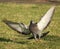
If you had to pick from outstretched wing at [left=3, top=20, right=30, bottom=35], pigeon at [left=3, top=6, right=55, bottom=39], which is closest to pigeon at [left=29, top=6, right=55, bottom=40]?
pigeon at [left=3, top=6, right=55, bottom=39]

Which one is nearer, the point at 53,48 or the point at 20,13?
the point at 53,48

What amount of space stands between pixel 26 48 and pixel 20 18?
19.5ft

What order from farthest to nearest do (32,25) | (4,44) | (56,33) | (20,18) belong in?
(20,18) → (56,33) → (4,44) → (32,25)

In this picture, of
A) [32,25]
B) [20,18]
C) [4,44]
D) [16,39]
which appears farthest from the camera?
[20,18]

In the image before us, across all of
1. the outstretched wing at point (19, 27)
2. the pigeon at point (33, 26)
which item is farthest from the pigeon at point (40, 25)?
the outstretched wing at point (19, 27)

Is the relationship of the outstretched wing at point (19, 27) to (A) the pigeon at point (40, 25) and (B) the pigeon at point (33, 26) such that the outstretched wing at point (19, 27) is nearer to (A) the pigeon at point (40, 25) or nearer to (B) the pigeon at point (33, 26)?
(B) the pigeon at point (33, 26)

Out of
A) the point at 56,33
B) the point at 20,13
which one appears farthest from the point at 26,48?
the point at 20,13

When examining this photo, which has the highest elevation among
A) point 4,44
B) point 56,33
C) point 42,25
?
point 42,25

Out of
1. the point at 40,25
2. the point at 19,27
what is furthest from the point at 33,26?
the point at 19,27

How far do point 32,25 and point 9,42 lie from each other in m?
1.15

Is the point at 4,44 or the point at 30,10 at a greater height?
the point at 4,44

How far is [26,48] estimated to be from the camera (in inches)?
301

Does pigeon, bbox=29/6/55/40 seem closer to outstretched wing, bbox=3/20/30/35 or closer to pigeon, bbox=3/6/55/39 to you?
pigeon, bbox=3/6/55/39

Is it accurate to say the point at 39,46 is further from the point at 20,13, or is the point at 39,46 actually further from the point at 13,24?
the point at 20,13
